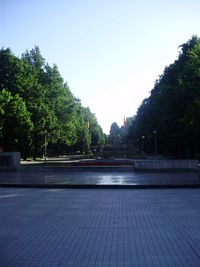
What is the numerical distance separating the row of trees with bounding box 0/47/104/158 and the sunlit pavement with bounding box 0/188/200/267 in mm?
27755

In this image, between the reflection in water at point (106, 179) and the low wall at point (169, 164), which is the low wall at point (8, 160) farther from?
the low wall at point (169, 164)

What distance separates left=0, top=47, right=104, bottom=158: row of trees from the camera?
37438mm

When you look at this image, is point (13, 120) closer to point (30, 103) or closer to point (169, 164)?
point (30, 103)

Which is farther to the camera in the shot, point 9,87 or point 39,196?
point 9,87

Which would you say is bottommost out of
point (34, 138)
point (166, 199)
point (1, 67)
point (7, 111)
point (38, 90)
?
point (166, 199)

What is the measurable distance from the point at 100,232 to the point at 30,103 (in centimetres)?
3760

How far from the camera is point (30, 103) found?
42.3 metres

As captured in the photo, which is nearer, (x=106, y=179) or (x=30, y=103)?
(x=106, y=179)

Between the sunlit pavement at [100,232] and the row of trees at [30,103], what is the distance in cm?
2775

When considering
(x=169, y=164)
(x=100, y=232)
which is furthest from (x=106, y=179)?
(x=100, y=232)

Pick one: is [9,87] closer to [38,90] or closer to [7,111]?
[38,90]

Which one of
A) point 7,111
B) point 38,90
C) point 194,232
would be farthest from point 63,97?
point 194,232

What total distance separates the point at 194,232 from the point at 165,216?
157 centimetres

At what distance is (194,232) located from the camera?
6.45m
